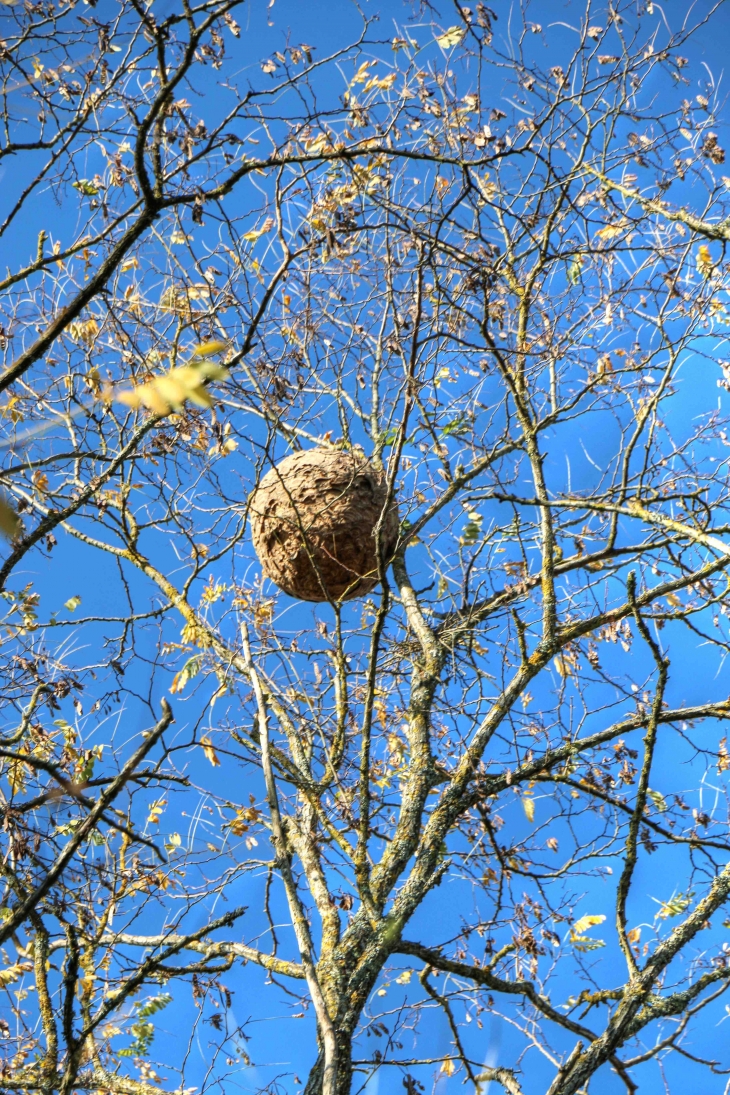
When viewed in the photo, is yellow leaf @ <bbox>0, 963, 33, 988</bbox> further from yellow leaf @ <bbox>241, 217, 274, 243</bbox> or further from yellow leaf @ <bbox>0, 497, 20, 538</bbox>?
yellow leaf @ <bbox>0, 497, 20, 538</bbox>

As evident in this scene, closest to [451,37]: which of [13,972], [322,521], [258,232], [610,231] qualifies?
[258,232]

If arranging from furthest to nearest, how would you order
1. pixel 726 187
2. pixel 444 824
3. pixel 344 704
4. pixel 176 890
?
pixel 176 890 < pixel 726 187 < pixel 444 824 < pixel 344 704

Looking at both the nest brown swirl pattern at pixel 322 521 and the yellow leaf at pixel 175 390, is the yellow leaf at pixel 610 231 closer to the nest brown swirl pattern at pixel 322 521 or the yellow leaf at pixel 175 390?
the nest brown swirl pattern at pixel 322 521

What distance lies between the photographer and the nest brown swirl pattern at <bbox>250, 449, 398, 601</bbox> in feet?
13.2

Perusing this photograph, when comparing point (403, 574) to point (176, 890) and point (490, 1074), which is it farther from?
point (490, 1074)

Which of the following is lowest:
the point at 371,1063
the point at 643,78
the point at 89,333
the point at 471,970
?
the point at 371,1063

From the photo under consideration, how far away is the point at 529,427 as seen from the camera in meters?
4.37

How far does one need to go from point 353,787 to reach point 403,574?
131 cm

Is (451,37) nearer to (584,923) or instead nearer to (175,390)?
(175,390)

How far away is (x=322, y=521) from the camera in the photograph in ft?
13.2

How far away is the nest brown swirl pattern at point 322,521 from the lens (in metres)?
4.02

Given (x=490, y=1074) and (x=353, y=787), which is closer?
(x=490, y=1074)

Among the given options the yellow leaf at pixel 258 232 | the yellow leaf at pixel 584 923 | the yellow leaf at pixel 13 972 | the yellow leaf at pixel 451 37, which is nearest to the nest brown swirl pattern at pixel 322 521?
the yellow leaf at pixel 258 232

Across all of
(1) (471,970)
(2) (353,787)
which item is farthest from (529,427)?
(1) (471,970)
